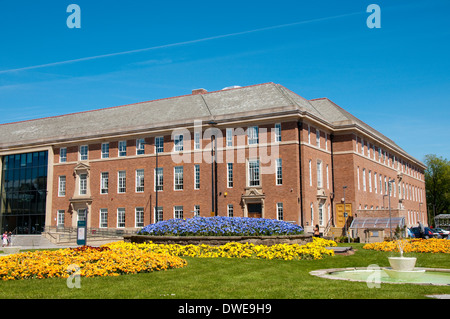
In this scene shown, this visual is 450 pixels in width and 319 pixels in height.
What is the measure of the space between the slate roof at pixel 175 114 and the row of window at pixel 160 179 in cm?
452

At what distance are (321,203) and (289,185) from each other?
5820 millimetres

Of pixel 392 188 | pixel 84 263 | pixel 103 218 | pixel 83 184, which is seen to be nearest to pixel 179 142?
pixel 103 218

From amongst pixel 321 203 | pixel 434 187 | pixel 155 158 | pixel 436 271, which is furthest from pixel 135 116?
pixel 434 187

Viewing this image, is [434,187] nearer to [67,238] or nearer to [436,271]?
[67,238]

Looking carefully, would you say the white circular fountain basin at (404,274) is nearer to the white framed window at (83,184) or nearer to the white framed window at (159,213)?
the white framed window at (159,213)

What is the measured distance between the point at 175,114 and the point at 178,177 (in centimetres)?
741

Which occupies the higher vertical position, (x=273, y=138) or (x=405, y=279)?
(x=273, y=138)

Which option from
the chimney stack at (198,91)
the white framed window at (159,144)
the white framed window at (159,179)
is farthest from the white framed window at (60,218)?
the chimney stack at (198,91)

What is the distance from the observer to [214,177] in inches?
1875

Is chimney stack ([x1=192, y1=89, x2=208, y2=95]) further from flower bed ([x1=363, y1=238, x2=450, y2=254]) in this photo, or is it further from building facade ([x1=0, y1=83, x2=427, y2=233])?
flower bed ([x1=363, y1=238, x2=450, y2=254])

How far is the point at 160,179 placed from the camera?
167 ft

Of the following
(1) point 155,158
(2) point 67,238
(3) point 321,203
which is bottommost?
(2) point 67,238

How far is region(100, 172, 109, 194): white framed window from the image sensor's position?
53781 millimetres

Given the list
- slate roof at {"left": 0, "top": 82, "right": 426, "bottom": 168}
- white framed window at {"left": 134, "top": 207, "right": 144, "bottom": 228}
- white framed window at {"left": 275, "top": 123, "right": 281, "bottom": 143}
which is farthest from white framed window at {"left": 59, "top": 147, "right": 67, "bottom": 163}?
white framed window at {"left": 275, "top": 123, "right": 281, "bottom": 143}
